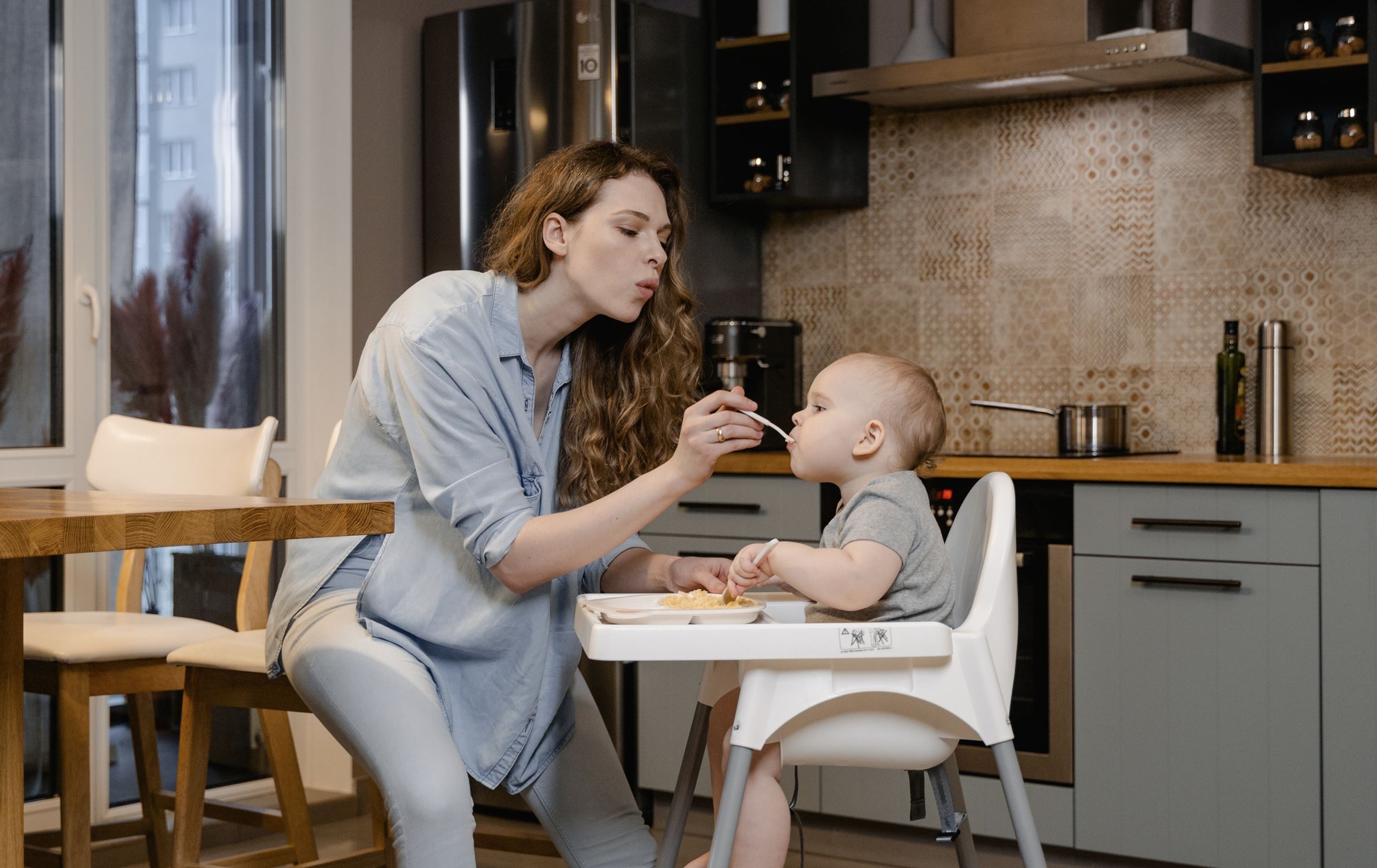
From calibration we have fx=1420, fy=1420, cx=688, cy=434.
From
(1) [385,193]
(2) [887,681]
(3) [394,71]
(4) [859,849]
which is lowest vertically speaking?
(4) [859,849]

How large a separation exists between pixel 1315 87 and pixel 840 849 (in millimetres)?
1979

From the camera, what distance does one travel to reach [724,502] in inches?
130

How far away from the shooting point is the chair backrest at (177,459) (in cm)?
255

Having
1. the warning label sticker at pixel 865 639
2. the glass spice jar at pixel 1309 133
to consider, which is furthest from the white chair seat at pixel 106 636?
the glass spice jar at pixel 1309 133

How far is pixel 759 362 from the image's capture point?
3.61m

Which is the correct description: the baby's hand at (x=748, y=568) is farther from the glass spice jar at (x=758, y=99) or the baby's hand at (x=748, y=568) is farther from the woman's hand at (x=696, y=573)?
the glass spice jar at (x=758, y=99)

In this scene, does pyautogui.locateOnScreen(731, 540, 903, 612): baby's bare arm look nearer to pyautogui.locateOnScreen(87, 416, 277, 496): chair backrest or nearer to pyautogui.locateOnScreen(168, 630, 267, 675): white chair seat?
pyautogui.locateOnScreen(168, 630, 267, 675): white chair seat

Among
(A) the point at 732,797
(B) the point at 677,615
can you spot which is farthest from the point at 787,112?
(A) the point at 732,797

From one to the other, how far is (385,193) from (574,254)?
203 centimetres

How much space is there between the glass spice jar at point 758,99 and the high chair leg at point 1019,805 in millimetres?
2515

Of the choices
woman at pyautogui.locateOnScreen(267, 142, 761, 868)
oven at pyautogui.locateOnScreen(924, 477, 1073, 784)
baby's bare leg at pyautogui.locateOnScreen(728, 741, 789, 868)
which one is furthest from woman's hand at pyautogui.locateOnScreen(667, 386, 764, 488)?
oven at pyautogui.locateOnScreen(924, 477, 1073, 784)

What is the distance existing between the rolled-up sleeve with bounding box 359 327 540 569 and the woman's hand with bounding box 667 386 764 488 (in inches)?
7.9

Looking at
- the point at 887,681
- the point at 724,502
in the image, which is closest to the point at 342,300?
the point at 724,502

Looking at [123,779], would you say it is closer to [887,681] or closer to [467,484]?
[467,484]
